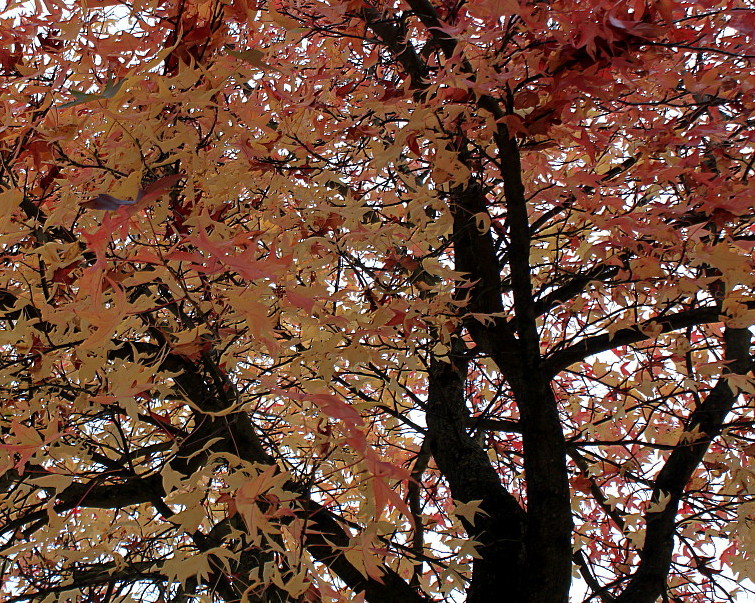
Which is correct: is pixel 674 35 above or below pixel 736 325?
above

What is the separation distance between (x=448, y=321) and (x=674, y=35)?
1.29 metres

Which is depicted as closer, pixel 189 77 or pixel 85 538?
pixel 189 77

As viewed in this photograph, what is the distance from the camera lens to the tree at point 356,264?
1.67 metres

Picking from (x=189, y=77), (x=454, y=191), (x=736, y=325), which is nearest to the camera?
(x=189, y=77)

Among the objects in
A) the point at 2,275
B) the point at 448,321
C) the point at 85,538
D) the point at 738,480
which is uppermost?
the point at 448,321

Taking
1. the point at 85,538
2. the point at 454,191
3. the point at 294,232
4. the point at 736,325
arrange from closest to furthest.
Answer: the point at 736,325
the point at 454,191
the point at 294,232
the point at 85,538

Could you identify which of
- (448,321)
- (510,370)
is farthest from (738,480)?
(448,321)

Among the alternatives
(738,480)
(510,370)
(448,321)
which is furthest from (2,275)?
(738,480)

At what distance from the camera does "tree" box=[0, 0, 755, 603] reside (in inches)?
65.6

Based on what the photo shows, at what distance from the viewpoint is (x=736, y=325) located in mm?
2227

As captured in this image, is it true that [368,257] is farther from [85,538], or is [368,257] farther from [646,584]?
[85,538]

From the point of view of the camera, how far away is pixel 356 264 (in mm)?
2533

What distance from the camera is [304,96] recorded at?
242cm

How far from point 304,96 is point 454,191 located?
709 mm
